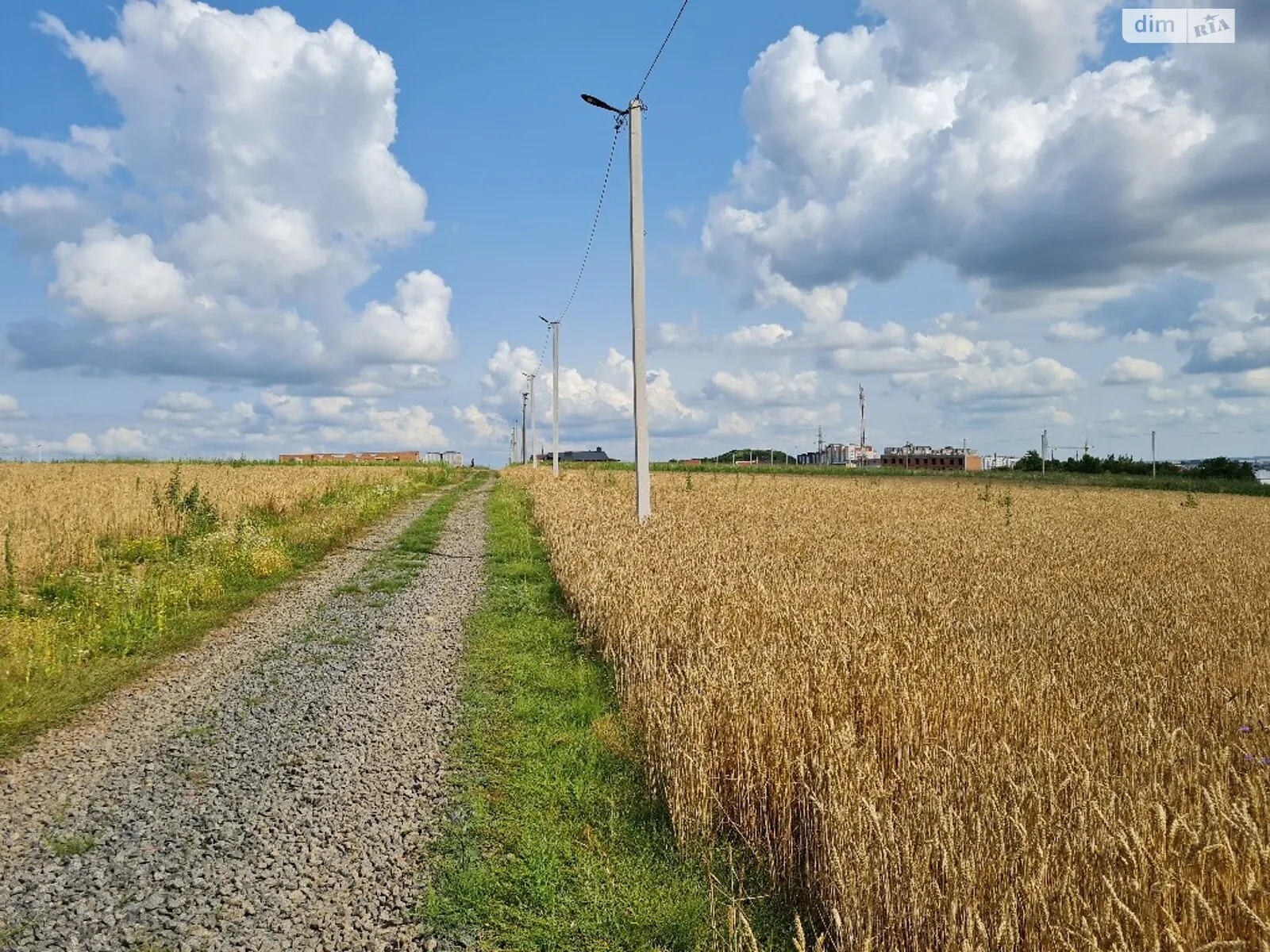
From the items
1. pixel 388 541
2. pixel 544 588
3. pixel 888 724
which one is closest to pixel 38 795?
pixel 888 724

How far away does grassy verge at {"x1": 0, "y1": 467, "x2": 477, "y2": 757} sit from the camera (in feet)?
30.5

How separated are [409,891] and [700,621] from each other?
4270mm

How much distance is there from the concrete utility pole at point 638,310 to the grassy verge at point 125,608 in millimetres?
7730

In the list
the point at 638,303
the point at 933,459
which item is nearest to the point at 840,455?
the point at 933,459

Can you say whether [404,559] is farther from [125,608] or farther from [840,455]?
[840,455]

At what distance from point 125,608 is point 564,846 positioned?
397 inches

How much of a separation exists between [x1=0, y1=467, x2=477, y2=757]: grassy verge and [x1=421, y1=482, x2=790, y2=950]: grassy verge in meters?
4.38

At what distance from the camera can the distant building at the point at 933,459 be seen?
154000 millimetres

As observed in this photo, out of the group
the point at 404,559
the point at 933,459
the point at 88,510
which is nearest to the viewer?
the point at 404,559

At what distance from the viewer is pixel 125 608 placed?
1273 centimetres

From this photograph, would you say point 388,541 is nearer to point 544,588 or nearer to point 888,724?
point 544,588

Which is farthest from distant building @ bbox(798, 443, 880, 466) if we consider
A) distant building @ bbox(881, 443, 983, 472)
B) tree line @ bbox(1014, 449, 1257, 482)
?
tree line @ bbox(1014, 449, 1257, 482)

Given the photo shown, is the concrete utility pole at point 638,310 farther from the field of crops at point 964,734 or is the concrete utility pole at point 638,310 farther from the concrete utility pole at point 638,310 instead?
the field of crops at point 964,734

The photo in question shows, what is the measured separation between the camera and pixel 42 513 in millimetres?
21031
